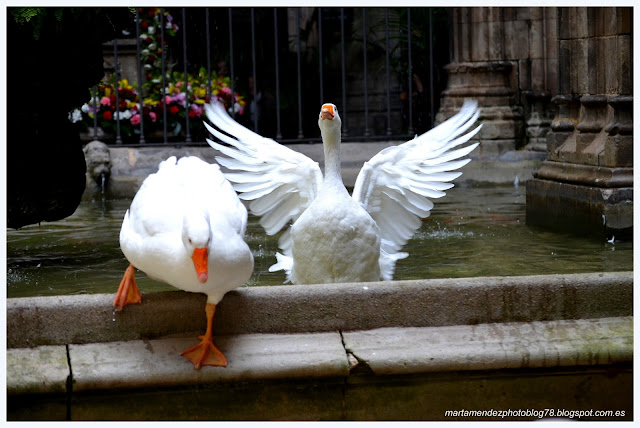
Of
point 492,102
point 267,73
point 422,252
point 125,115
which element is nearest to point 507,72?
point 492,102

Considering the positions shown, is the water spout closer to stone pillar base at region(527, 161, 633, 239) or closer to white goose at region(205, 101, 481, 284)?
white goose at region(205, 101, 481, 284)

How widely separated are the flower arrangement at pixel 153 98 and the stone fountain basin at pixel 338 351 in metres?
6.43

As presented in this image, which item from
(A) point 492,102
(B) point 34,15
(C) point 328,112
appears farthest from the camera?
(A) point 492,102

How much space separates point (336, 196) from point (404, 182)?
71 centimetres

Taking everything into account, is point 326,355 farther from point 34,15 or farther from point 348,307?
point 34,15

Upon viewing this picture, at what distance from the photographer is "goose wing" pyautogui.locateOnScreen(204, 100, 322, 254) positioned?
5.14 m

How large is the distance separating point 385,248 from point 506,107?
5.24m

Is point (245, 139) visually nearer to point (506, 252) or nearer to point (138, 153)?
point (506, 252)

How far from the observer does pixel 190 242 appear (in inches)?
127

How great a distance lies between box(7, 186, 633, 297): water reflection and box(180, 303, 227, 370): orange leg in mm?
1302

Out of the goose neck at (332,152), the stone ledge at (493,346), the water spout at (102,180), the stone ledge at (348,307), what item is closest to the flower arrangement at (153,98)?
the water spout at (102,180)

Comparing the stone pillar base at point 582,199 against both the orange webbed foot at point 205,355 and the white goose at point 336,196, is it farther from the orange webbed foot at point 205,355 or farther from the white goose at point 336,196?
the orange webbed foot at point 205,355

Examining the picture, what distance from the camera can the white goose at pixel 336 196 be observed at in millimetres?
4590

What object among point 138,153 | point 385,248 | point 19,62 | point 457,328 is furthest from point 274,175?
point 138,153
